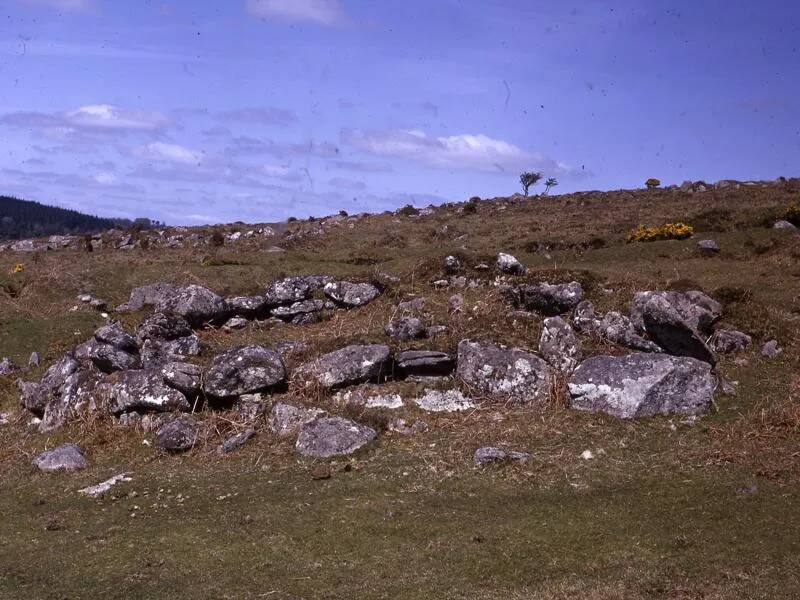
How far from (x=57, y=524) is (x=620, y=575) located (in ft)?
29.6

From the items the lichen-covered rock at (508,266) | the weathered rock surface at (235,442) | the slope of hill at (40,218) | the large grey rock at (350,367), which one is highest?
the slope of hill at (40,218)

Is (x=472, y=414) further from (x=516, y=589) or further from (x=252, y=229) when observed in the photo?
(x=252, y=229)

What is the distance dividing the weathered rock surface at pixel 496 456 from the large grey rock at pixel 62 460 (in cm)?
808

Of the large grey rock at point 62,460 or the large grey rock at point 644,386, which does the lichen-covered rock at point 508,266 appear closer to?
the large grey rock at point 644,386

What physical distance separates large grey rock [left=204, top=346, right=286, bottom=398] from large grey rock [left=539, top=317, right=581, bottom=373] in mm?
5979

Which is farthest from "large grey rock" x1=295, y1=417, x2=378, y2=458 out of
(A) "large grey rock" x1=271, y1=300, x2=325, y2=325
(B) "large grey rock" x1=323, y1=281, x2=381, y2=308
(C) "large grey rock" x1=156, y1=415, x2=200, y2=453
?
(B) "large grey rock" x1=323, y1=281, x2=381, y2=308

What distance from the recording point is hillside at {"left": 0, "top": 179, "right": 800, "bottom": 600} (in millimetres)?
10898

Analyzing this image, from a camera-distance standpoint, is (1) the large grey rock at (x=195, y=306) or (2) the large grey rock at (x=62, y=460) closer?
(2) the large grey rock at (x=62, y=460)

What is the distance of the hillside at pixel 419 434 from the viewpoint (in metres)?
10.9

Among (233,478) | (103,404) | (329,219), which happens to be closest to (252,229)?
(329,219)

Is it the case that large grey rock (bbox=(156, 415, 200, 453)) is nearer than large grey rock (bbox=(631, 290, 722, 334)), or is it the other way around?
large grey rock (bbox=(156, 415, 200, 453))

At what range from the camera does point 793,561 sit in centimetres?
1034

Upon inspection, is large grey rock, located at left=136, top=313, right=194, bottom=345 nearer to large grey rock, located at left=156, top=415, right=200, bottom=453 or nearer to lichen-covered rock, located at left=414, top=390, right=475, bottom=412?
large grey rock, located at left=156, top=415, right=200, bottom=453

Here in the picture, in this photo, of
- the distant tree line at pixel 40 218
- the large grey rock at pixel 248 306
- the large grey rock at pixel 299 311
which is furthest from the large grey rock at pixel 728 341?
the distant tree line at pixel 40 218
